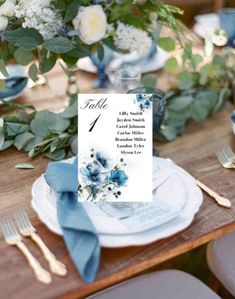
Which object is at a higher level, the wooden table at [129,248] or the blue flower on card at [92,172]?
the blue flower on card at [92,172]

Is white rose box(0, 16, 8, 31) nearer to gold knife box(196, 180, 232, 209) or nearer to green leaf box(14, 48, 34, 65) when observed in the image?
green leaf box(14, 48, 34, 65)

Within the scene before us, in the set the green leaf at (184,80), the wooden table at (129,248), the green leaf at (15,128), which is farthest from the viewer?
the green leaf at (184,80)

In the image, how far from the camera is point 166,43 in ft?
4.57

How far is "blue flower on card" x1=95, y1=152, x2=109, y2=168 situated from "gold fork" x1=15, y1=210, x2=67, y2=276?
17cm

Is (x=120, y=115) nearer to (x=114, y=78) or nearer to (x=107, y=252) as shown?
(x=107, y=252)

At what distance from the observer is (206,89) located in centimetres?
143

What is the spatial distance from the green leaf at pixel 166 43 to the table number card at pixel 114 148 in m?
0.55

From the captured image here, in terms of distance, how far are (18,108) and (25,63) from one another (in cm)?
19

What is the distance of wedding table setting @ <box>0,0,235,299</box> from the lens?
818 millimetres

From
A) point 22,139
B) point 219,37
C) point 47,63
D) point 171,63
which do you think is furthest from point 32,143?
point 219,37

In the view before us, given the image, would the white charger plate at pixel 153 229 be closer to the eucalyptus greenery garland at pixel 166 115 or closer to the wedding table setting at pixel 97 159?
the wedding table setting at pixel 97 159

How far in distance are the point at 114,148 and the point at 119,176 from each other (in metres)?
0.05

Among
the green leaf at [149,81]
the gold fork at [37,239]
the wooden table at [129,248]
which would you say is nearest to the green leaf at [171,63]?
the green leaf at [149,81]

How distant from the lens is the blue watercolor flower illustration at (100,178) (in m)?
0.88
